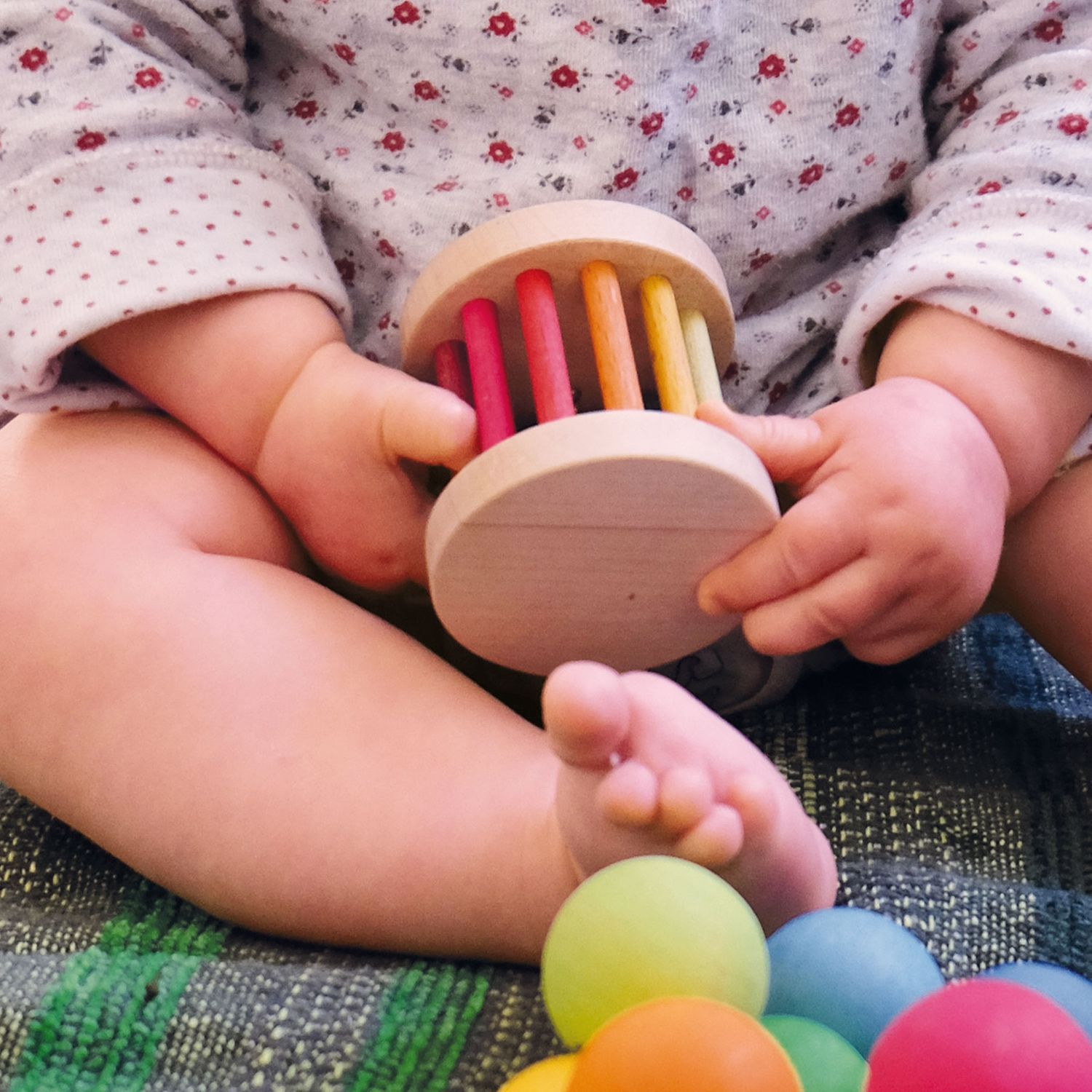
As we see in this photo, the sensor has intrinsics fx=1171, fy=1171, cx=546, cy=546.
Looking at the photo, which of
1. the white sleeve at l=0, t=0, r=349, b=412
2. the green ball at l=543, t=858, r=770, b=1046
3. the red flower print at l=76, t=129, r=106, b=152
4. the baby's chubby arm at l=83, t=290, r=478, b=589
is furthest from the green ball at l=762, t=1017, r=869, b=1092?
the red flower print at l=76, t=129, r=106, b=152

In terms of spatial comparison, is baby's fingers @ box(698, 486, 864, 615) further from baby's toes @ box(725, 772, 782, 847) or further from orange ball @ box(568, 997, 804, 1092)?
orange ball @ box(568, 997, 804, 1092)

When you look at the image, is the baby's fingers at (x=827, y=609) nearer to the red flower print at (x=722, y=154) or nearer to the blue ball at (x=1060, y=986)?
the blue ball at (x=1060, y=986)

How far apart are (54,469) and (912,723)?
0.44m

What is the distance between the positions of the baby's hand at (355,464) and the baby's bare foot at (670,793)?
173 mm

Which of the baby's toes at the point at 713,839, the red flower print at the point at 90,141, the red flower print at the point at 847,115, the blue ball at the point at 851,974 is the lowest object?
the blue ball at the point at 851,974

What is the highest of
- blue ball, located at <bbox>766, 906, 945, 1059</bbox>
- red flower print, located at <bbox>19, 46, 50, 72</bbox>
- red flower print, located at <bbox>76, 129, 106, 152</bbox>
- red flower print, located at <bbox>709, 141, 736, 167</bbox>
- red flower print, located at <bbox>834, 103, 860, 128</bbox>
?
red flower print, located at <bbox>19, 46, 50, 72</bbox>

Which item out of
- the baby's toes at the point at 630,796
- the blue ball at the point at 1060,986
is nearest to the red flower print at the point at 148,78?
the baby's toes at the point at 630,796

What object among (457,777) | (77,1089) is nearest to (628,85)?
(457,777)

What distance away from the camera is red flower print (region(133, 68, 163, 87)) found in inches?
24.6

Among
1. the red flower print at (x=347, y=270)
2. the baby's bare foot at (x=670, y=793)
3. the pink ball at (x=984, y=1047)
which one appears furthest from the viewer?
the red flower print at (x=347, y=270)

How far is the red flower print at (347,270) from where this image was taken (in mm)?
682

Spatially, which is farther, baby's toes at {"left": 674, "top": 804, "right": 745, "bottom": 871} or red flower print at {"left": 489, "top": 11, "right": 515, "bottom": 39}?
red flower print at {"left": 489, "top": 11, "right": 515, "bottom": 39}

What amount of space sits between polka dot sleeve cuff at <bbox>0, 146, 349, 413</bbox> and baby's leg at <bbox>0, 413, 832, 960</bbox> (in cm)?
6

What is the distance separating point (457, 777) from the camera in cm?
47
